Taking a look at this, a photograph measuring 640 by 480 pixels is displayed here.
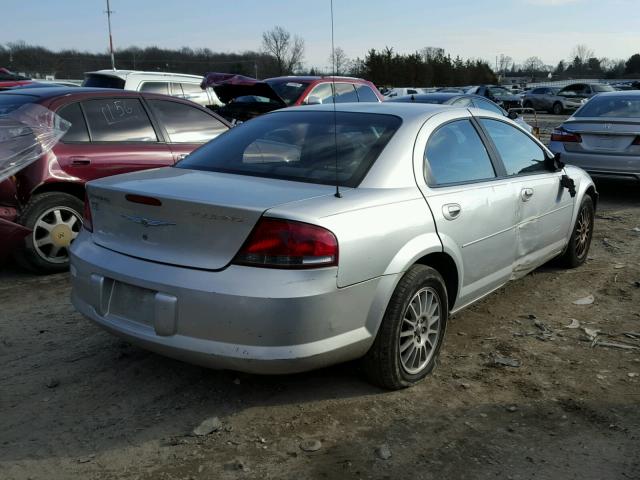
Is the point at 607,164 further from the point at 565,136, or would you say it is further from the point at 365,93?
the point at 365,93

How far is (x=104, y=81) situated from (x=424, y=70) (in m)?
49.4

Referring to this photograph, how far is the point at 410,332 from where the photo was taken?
3467 mm

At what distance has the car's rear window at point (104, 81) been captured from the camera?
11727mm

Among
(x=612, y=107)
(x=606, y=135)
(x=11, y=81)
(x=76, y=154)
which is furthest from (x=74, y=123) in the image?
(x=11, y=81)

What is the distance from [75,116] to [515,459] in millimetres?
4675

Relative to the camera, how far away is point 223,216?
9.69 feet

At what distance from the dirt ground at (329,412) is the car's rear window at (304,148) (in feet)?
3.53

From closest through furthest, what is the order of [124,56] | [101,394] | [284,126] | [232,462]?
1. [232,462]
2. [101,394]
3. [284,126]
4. [124,56]

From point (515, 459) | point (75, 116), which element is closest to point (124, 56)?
point (75, 116)

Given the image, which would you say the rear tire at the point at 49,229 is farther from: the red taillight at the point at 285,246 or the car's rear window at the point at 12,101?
the red taillight at the point at 285,246

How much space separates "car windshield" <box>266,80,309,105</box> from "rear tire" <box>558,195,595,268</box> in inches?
220

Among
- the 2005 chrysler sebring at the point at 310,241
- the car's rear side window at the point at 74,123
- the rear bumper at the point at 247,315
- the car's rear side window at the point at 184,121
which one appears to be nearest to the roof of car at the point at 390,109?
the 2005 chrysler sebring at the point at 310,241

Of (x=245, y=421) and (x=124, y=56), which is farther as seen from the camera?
(x=124, y=56)

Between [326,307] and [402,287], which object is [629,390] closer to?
[402,287]
